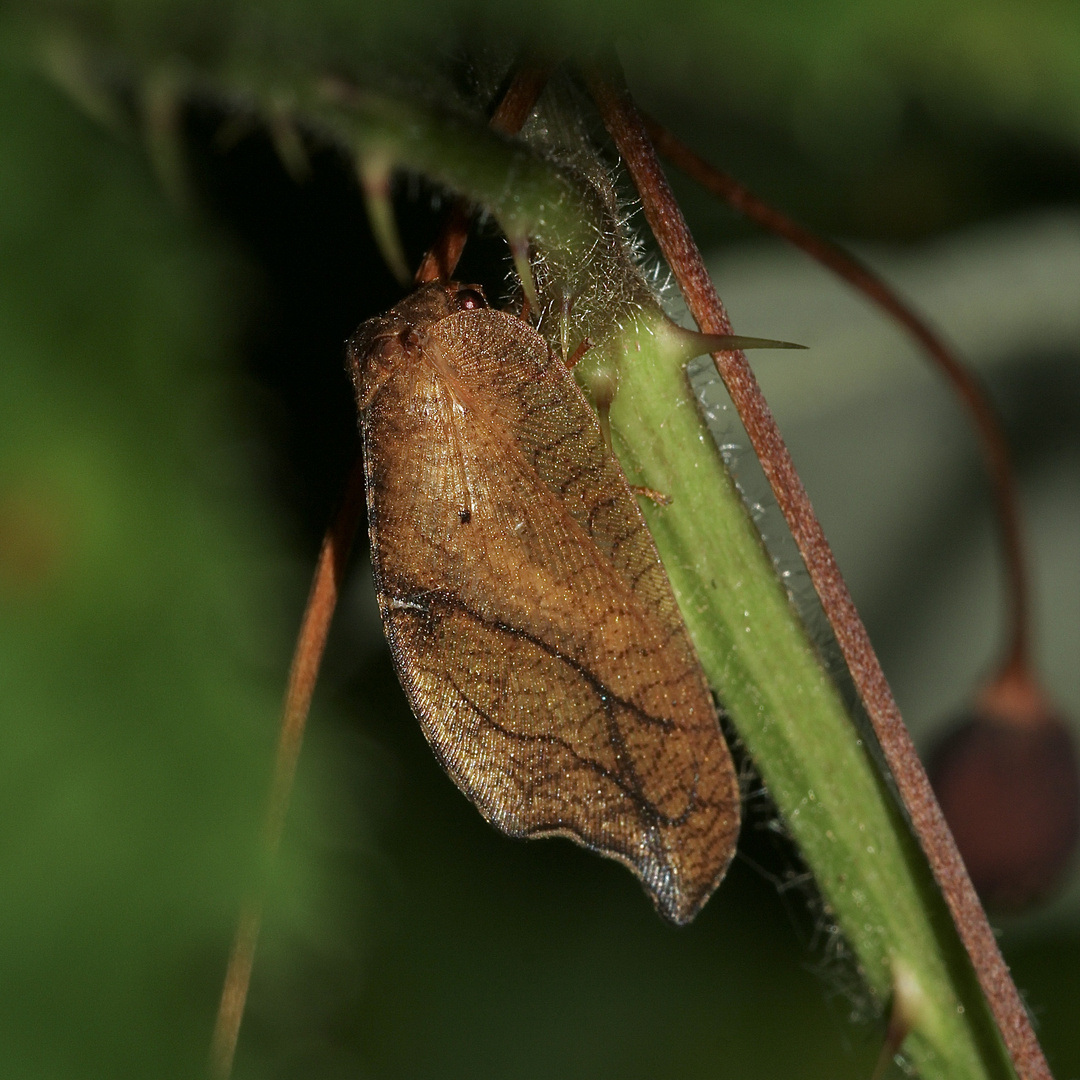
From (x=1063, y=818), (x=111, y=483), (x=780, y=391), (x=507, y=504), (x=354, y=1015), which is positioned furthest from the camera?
(x=354, y=1015)

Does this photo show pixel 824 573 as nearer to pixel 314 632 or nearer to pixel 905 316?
pixel 314 632

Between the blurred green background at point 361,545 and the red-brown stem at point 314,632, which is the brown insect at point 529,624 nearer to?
the blurred green background at point 361,545

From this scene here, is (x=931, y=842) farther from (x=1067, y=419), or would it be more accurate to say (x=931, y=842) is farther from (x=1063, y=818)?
(x=1067, y=419)

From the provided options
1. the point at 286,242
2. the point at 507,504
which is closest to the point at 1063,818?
the point at 507,504

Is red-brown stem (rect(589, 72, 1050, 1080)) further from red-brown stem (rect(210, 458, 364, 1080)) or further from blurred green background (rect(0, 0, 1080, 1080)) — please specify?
red-brown stem (rect(210, 458, 364, 1080))

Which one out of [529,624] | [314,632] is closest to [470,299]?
[529,624]

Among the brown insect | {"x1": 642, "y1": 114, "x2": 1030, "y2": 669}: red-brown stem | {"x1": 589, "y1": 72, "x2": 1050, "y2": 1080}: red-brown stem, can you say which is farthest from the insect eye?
{"x1": 589, "y1": 72, "x2": 1050, "y2": 1080}: red-brown stem
